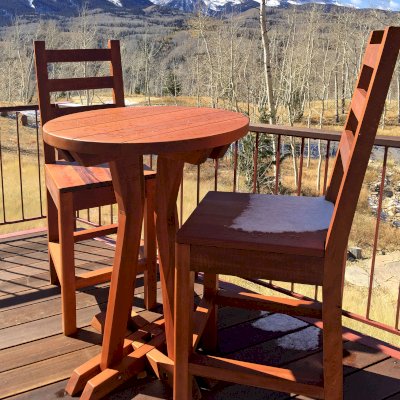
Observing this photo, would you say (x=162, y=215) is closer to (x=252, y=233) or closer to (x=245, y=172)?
(x=252, y=233)

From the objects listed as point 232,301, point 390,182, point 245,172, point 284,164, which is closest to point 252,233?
point 232,301

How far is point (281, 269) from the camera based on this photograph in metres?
1.57

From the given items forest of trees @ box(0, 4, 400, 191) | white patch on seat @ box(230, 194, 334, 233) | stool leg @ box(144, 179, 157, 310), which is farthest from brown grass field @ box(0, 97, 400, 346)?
white patch on seat @ box(230, 194, 334, 233)

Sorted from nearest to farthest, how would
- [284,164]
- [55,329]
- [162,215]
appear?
1. [162,215]
2. [55,329]
3. [284,164]

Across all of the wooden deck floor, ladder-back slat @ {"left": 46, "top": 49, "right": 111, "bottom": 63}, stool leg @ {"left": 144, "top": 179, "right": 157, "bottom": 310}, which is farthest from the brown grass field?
ladder-back slat @ {"left": 46, "top": 49, "right": 111, "bottom": 63}

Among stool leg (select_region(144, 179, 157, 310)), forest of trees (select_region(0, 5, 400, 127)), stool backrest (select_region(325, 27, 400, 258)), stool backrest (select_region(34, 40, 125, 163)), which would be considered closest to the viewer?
stool backrest (select_region(325, 27, 400, 258))

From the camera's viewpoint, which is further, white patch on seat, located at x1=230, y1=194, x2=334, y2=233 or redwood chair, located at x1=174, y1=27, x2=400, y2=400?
white patch on seat, located at x1=230, y1=194, x2=334, y2=233

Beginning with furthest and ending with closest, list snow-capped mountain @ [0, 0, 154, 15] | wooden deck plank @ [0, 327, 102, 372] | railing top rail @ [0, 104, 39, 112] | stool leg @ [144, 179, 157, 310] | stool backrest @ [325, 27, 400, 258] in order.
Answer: snow-capped mountain @ [0, 0, 154, 15] < railing top rail @ [0, 104, 39, 112] < stool leg @ [144, 179, 157, 310] < wooden deck plank @ [0, 327, 102, 372] < stool backrest @ [325, 27, 400, 258]

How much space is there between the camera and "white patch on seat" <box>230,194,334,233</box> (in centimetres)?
167

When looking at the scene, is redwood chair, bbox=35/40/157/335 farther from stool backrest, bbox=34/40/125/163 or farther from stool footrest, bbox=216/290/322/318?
stool footrest, bbox=216/290/322/318

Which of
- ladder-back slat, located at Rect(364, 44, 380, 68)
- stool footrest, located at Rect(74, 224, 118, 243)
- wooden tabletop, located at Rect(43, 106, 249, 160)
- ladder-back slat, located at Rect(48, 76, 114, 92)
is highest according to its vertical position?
ladder-back slat, located at Rect(364, 44, 380, 68)

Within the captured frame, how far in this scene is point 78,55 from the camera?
282 centimetres

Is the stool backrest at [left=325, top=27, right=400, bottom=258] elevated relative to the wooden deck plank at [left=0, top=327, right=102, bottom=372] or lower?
elevated

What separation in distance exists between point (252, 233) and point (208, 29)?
31706 millimetres
